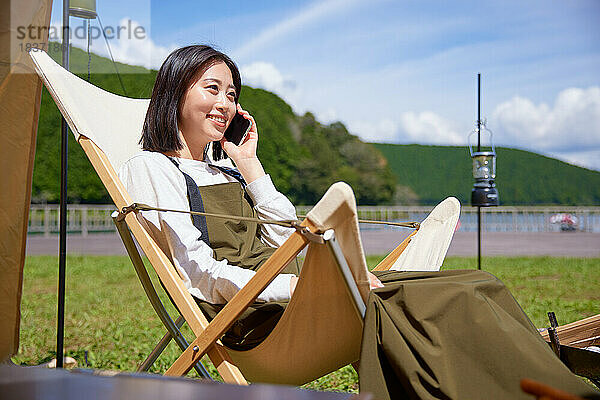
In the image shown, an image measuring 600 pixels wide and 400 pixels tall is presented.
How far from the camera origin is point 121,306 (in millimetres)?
5215

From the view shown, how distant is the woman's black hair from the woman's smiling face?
26 millimetres

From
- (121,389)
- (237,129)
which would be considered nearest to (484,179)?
(237,129)

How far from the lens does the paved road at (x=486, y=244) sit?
40.4 ft

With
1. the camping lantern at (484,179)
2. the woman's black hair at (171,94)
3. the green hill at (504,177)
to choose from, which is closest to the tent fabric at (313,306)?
the woman's black hair at (171,94)

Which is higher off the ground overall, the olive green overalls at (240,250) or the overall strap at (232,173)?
the overall strap at (232,173)

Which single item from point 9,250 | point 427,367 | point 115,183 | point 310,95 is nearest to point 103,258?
point 9,250

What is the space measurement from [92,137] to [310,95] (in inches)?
1269

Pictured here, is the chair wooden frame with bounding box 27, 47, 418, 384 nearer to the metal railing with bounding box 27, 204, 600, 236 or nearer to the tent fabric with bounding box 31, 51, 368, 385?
the tent fabric with bounding box 31, 51, 368, 385

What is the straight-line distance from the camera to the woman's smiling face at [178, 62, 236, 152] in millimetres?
2016

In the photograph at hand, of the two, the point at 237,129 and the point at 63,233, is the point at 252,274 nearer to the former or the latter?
the point at 237,129

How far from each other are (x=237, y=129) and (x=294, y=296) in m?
0.98

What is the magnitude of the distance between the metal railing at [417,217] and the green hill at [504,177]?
760 inches

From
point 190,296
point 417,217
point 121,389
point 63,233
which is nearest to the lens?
point 121,389

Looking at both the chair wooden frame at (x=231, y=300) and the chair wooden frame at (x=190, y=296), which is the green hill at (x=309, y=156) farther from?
the chair wooden frame at (x=190, y=296)
